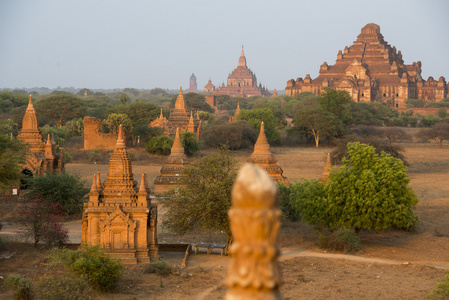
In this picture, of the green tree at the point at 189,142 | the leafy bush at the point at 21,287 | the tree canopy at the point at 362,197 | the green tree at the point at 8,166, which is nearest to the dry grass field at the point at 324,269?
the leafy bush at the point at 21,287

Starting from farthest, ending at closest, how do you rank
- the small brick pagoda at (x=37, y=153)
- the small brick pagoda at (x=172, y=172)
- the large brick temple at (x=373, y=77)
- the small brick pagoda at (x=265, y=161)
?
the large brick temple at (x=373, y=77), the small brick pagoda at (x=172, y=172), the small brick pagoda at (x=37, y=153), the small brick pagoda at (x=265, y=161)

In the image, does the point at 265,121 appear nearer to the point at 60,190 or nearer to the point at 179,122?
the point at 179,122

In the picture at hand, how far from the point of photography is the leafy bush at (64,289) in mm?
13031

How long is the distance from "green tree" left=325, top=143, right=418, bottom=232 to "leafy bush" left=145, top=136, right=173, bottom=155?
1101 inches

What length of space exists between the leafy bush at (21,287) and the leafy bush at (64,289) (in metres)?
0.46

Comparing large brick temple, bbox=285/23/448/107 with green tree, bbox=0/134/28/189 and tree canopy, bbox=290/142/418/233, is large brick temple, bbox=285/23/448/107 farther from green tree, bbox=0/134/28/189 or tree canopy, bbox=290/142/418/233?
green tree, bbox=0/134/28/189

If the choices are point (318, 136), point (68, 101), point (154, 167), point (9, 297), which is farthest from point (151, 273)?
point (68, 101)

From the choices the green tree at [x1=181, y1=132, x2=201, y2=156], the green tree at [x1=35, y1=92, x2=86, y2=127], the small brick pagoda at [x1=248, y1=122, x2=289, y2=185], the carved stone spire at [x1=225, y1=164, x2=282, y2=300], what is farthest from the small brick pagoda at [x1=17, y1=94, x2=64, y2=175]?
the green tree at [x1=35, y1=92, x2=86, y2=127]

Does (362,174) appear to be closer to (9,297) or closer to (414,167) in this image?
(9,297)

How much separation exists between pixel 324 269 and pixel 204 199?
423cm

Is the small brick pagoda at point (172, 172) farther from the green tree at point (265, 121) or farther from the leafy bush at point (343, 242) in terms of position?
the green tree at point (265, 121)

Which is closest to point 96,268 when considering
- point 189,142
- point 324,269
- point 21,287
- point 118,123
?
point 21,287

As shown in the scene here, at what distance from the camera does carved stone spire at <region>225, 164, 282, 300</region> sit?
3404 millimetres

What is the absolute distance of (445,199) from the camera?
30.0 metres
